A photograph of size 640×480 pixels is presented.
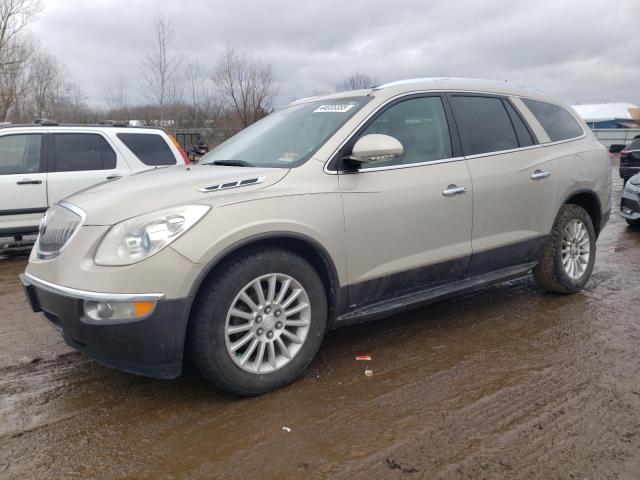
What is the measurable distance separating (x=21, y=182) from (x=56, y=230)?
4401mm

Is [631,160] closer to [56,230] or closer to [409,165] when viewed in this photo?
[409,165]

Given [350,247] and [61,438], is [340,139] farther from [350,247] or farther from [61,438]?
[61,438]

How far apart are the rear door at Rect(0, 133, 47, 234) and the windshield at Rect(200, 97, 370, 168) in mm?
3723

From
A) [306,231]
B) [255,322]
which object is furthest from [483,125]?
[255,322]

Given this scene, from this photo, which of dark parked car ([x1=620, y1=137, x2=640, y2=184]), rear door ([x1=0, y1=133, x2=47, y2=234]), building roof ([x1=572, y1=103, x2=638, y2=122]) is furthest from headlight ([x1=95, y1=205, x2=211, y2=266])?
building roof ([x1=572, y1=103, x2=638, y2=122])

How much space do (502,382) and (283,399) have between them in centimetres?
134

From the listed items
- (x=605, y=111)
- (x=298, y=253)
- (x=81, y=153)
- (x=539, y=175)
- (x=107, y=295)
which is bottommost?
(x=107, y=295)

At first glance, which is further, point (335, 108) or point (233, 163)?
point (335, 108)

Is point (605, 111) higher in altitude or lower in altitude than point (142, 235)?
higher

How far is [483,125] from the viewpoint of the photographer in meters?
4.14

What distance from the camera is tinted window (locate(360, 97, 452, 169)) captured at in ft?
11.8

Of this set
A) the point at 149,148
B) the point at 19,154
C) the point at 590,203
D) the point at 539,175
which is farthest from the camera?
the point at 149,148

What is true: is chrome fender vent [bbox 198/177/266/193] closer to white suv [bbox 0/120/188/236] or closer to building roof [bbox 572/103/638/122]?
white suv [bbox 0/120/188/236]

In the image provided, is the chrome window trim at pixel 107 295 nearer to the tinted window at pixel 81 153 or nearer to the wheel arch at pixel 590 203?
the wheel arch at pixel 590 203
